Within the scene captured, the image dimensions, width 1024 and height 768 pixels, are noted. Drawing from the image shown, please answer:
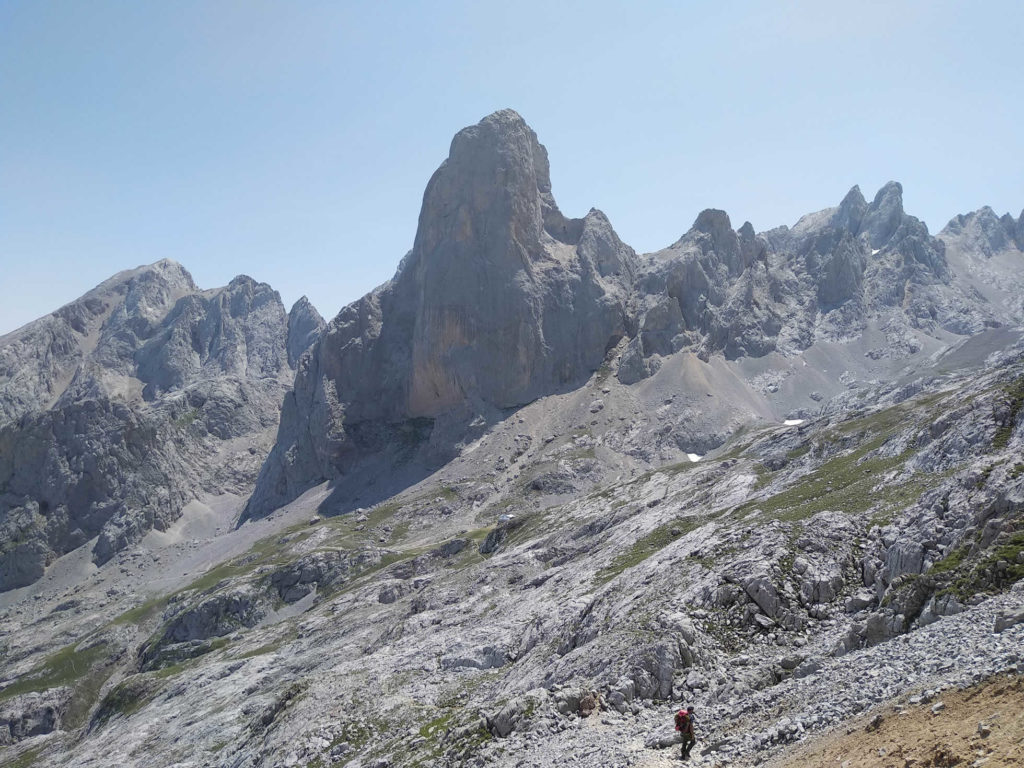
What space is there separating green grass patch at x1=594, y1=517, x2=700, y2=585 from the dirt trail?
4336cm

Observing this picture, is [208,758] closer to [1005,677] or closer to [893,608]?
[893,608]

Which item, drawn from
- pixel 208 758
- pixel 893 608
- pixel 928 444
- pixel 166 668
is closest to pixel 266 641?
pixel 166 668

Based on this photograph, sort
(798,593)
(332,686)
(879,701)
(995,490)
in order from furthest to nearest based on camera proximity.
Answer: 1. (332,686)
2. (798,593)
3. (995,490)
4. (879,701)

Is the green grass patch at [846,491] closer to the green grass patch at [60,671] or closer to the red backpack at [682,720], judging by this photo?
the red backpack at [682,720]

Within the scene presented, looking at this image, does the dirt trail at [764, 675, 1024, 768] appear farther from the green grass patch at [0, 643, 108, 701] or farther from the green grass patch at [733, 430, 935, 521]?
the green grass patch at [0, 643, 108, 701]

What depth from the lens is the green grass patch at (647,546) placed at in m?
69.6

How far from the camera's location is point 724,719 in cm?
3241

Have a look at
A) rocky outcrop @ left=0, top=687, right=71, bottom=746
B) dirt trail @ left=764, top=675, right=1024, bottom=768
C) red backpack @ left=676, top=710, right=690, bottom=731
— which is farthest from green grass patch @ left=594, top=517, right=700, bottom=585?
rocky outcrop @ left=0, top=687, right=71, bottom=746

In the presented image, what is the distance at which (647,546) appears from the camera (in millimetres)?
75312

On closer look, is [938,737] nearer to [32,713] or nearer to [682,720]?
[682,720]

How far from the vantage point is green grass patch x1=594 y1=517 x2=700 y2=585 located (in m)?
69.6

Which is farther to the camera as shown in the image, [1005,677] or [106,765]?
[106,765]

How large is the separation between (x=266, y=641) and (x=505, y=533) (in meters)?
45.9

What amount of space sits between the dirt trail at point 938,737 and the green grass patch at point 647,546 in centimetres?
4336
